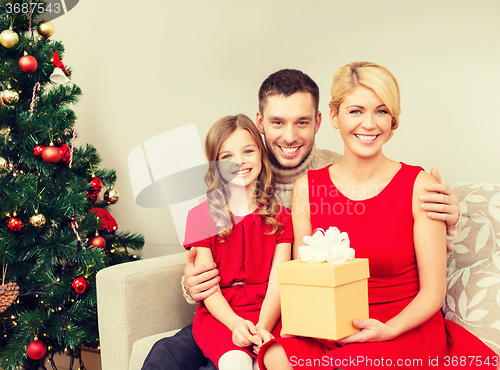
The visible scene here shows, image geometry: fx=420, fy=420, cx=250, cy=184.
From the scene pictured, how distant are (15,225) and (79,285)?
40 cm

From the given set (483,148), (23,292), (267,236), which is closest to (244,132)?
(267,236)

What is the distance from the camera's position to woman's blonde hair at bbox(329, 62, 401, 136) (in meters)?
1.18

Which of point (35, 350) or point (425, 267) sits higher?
point (425, 267)

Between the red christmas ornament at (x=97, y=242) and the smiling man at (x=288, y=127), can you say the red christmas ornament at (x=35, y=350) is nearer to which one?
the red christmas ornament at (x=97, y=242)

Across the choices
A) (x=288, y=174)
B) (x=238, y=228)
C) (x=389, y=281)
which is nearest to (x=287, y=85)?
(x=288, y=174)

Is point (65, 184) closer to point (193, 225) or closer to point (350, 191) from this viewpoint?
point (193, 225)

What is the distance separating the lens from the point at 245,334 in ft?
3.85

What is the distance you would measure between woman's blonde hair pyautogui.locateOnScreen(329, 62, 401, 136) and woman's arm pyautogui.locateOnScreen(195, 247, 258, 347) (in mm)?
656

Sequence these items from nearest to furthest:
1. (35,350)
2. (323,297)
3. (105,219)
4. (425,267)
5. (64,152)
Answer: (323,297)
(425,267)
(35,350)
(64,152)
(105,219)

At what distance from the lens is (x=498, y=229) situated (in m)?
1.35

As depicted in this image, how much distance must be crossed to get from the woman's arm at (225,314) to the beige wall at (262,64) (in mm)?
930

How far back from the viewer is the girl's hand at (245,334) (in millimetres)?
1161

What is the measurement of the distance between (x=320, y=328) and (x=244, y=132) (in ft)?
2.42

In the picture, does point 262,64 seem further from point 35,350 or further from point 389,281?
point 35,350
